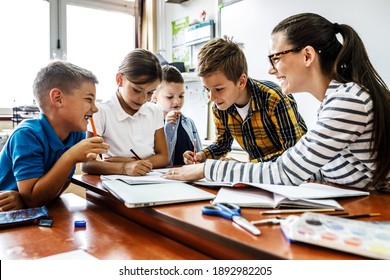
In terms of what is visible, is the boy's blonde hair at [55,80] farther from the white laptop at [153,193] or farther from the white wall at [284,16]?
the white wall at [284,16]

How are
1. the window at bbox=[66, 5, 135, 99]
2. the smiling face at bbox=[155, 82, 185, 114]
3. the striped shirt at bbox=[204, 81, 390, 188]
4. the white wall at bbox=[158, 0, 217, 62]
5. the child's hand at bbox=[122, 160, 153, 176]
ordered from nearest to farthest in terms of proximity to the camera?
the striped shirt at bbox=[204, 81, 390, 188] → the child's hand at bbox=[122, 160, 153, 176] → the smiling face at bbox=[155, 82, 185, 114] → the white wall at bbox=[158, 0, 217, 62] → the window at bbox=[66, 5, 135, 99]

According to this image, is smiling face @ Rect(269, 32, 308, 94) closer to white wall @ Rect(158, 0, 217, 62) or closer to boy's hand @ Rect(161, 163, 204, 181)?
boy's hand @ Rect(161, 163, 204, 181)

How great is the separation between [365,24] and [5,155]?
175cm

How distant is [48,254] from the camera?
0.56 meters

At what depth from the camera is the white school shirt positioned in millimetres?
1400

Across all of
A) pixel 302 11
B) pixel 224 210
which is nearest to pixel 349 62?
pixel 224 210

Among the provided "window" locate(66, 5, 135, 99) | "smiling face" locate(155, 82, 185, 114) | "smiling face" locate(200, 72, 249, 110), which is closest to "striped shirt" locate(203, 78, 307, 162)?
"smiling face" locate(200, 72, 249, 110)

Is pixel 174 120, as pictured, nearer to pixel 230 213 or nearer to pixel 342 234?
pixel 230 213

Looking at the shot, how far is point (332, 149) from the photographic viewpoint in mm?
777

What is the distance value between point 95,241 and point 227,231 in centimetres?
27

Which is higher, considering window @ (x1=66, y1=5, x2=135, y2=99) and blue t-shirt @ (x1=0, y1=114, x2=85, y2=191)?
window @ (x1=66, y1=5, x2=135, y2=99)

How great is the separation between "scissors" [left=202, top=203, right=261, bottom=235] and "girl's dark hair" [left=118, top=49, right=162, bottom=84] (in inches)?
34.1
